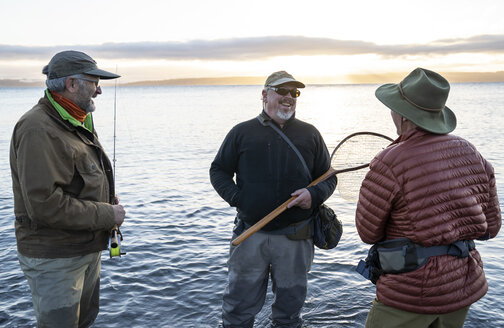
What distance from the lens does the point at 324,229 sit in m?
5.16

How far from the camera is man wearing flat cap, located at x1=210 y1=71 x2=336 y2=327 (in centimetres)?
500

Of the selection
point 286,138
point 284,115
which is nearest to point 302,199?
point 286,138

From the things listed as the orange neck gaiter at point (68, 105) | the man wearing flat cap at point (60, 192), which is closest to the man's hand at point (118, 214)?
the man wearing flat cap at point (60, 192)

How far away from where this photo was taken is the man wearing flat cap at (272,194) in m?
5.00

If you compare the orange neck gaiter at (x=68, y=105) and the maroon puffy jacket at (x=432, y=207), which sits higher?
the orange neck gaiter at (x=68, y=105)

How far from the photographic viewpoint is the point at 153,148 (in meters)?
25.9

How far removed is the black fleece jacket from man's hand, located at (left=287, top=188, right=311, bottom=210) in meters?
0.07

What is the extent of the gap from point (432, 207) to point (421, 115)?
0.71m

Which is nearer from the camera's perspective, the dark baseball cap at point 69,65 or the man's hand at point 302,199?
the dark baseball cap at point 69,65

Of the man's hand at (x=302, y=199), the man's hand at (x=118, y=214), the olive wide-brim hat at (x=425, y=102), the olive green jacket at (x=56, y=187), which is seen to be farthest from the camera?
the man's hand at (x=302, y=199)

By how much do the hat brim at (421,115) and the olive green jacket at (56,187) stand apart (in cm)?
281

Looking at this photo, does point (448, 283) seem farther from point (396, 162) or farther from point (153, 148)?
point (153, 148)

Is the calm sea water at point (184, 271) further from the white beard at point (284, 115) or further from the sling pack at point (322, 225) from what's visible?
the white beard at point (284, 115)

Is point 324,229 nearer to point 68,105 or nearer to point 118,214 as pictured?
point 118,214
